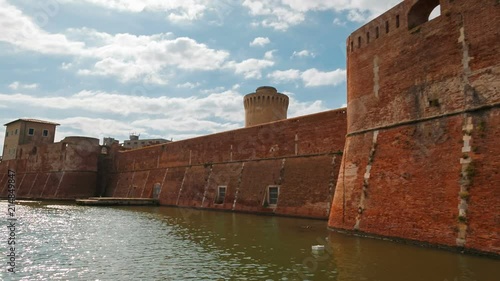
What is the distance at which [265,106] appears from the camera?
1740 inches

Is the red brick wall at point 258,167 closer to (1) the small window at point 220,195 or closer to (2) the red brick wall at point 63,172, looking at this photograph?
(1) the small window at point 220,195

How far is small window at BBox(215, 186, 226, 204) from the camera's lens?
87.6ft

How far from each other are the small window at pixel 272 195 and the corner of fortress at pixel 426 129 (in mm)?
7476

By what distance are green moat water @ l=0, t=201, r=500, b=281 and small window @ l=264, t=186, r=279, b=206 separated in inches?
258

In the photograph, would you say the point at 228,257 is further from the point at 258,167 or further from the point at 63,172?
the point at 63,172

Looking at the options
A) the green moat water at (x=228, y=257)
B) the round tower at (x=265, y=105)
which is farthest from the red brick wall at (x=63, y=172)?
the green moat water at (x=228, y=257)

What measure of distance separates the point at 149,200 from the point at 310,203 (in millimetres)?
19375

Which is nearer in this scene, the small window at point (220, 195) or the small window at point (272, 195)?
the small window at point (272, 195)

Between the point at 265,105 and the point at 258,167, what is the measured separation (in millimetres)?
20402

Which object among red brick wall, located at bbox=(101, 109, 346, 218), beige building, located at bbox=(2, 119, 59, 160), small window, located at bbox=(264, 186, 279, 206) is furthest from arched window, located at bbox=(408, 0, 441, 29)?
beige building, located at bbox=(2, 119, 59, 160)

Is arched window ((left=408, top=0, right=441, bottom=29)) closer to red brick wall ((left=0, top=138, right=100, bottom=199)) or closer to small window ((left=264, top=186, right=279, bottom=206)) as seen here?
small window ((left=264, top=186, right=279, bottom=206))

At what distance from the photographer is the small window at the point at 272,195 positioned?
2209 centimetres

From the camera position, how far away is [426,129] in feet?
38.9

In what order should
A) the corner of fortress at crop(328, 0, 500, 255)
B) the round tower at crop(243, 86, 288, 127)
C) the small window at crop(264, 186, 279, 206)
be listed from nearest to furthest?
1. the corner of fortress at crop(328, 0, 500, 255)
2. the small window at crop(264, 186, 279, 206)
3. the round tower at crop(243, 86, 288, 127)
